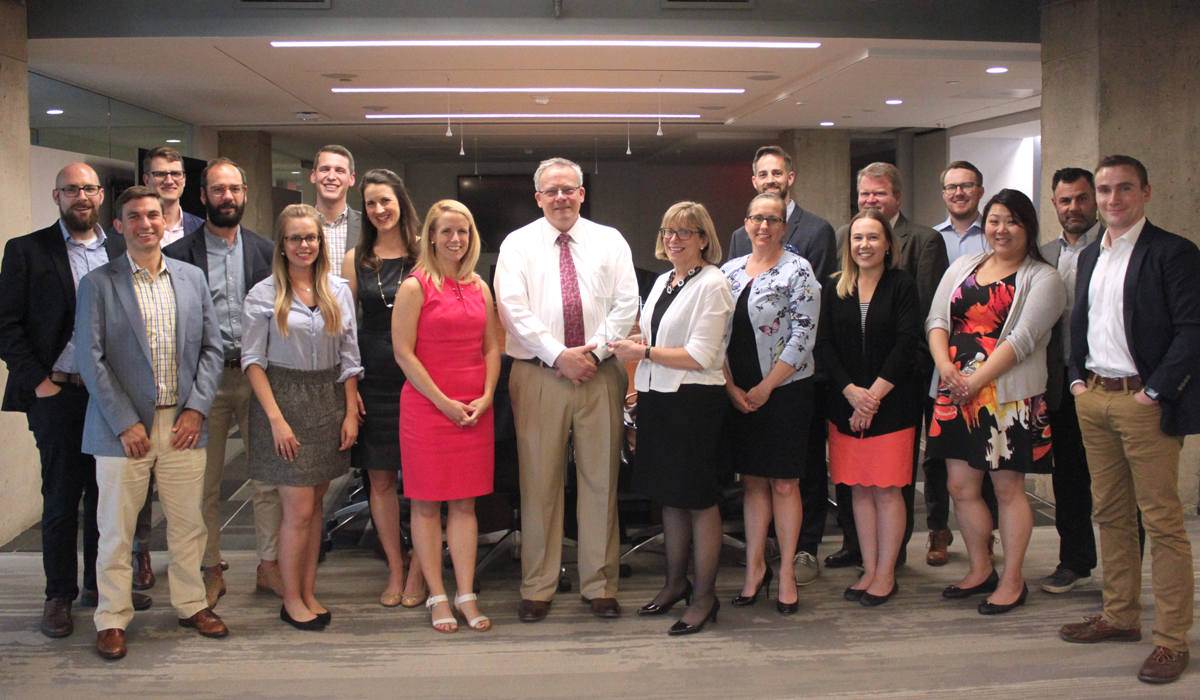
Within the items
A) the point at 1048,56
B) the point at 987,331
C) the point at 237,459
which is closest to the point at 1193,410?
the point at 987,331

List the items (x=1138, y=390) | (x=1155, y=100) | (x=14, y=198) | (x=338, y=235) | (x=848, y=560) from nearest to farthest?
(x=1138, y=390)
(x=338, y=235)
(x=848, y=560)
(x=14, y=198)
(x=1155, y=100)

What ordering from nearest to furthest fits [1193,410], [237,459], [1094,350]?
[1193,410]
[1094,350]
[237,459]

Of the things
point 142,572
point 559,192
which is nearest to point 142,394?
point 142,572

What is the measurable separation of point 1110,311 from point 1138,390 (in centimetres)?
29

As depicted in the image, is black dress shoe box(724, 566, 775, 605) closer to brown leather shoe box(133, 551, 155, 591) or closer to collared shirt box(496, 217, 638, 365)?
collared shirt box(496, 217, 638, 365)

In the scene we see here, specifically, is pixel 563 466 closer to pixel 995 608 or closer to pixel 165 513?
pixel 165 513

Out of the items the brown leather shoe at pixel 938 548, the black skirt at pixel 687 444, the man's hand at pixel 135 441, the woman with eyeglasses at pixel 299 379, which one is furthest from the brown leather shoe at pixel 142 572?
the brown leather shoe at pixel 938 548

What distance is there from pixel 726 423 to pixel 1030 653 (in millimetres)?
1354

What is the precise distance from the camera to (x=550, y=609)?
3.76 metres

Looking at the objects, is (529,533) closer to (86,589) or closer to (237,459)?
(86,589)

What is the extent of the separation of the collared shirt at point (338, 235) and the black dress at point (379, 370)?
0.43 meters

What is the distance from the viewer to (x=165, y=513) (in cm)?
340

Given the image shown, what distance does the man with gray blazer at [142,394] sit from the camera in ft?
10.7

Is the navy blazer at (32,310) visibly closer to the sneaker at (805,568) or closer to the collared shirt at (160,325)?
the collared shirt at (160,325)
